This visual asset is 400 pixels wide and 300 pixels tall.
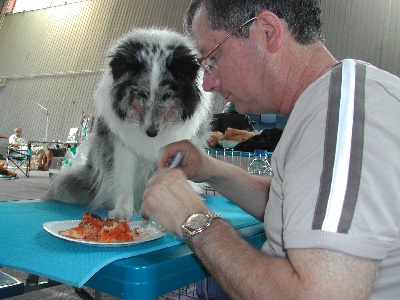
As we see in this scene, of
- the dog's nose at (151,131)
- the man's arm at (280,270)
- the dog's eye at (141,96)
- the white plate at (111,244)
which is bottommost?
the white plate at (111,244)

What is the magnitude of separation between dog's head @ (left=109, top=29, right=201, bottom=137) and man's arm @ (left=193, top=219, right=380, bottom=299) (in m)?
1.44

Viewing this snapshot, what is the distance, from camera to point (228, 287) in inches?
34.8

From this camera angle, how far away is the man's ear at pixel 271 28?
42.4 inches

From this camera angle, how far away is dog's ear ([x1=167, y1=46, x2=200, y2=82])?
2.37 meters

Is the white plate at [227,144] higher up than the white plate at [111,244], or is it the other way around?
the white plate at [227,144]

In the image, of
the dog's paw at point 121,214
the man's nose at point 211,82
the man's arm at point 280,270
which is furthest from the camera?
the dog's paw at point 121,214

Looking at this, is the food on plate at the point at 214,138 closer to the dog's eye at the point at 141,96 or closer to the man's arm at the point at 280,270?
the dog's eye at the point at 141,96

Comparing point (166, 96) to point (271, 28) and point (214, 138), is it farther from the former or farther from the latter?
point (271, 28)

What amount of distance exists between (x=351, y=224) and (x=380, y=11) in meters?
10.8

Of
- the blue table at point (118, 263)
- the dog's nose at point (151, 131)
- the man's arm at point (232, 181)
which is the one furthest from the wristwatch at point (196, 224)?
the dog's nose at point (151, 131)

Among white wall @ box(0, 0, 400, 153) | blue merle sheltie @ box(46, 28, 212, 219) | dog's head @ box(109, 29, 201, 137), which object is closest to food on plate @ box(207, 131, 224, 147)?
blue merle sheltie @ box(46, 28, 212, 219)

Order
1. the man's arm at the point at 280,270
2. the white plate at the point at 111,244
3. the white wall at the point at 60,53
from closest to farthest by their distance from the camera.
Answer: the man's arm at the point at 280,270
the white plate at the point at 111,244
the white wall at the point at 60,53

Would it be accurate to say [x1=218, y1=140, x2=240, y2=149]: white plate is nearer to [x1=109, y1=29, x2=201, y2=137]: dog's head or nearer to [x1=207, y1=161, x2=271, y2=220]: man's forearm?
[x1=109, y1=29, x2=201, y2=137]: dog's head

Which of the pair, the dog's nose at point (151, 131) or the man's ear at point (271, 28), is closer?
the man's ear at point (271, 28)
